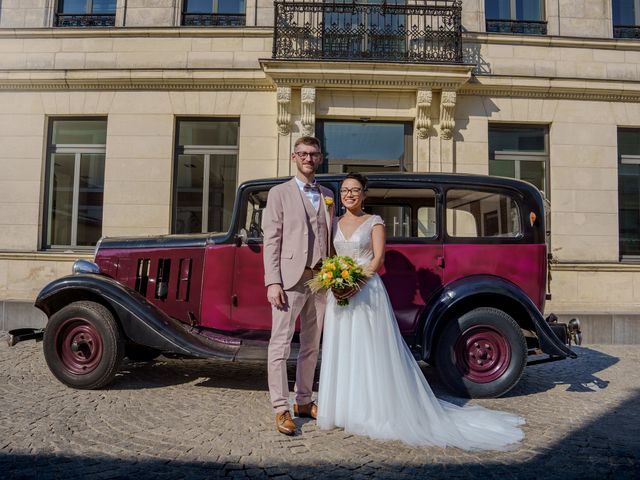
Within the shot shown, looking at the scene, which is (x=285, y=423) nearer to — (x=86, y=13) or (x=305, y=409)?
(x=305, y=409)

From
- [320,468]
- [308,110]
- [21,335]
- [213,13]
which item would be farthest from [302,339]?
[213,13]

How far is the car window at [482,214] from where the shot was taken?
4.31 m

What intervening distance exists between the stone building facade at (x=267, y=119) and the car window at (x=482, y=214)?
186 inches

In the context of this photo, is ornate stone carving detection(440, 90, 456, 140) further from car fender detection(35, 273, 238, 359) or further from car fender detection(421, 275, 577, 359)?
car fender detection(35, 273, 238, 359)

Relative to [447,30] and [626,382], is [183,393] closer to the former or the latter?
[626,382]

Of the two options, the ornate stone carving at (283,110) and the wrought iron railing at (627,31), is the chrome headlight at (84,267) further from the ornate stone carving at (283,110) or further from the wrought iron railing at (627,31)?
the wrought iron railing at (627,31)

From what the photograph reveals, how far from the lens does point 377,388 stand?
3.16 meters

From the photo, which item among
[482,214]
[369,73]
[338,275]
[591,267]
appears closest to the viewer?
[338,275]

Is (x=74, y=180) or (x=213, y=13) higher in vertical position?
(x=213, y=13)

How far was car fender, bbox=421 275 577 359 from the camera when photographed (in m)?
3.97

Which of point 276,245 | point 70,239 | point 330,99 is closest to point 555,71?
point 330,99

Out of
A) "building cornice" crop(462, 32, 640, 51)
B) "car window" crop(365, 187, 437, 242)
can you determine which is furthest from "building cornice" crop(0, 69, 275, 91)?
"car window" crop(365, 187, 437, 242)

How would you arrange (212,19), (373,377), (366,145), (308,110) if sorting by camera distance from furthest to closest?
(212,19), (366,145), (308,110), (373,377)

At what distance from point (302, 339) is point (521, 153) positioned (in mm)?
7944
